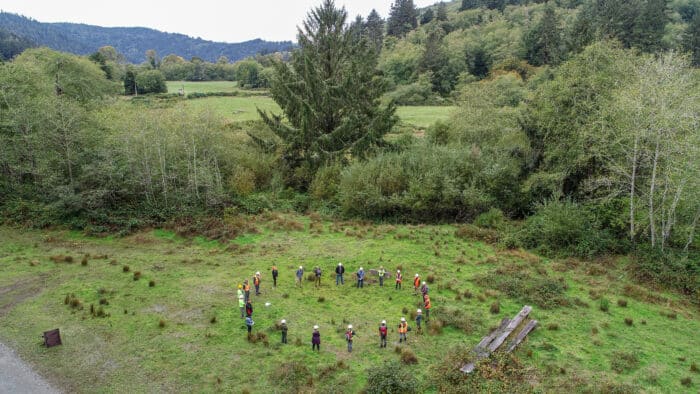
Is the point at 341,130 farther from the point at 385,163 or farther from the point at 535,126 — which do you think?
the point at 535,126

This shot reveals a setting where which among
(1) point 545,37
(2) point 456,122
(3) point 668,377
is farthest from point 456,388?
(1) point 545,37

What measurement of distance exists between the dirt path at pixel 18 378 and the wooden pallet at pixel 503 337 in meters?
14.7

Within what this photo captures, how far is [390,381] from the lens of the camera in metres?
14.9

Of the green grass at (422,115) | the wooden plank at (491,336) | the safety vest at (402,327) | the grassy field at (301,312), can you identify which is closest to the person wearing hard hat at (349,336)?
the grassy field at (301,312)

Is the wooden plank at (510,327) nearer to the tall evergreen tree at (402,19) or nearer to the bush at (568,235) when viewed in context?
the bush at (568,235)

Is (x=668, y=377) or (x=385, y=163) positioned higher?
(x=385, y=163)

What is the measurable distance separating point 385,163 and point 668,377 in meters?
22.9

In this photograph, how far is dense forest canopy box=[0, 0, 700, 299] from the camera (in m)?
25.4

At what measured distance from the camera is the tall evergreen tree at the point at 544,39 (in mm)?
74312

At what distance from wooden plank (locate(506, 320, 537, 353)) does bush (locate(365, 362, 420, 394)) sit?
454 centimetres

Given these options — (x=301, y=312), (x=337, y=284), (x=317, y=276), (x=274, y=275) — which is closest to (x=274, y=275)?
(x=274, y=275)

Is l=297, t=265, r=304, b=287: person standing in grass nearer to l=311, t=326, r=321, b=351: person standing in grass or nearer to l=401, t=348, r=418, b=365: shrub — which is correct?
l=311, t=326, r=321, b=351: person standing in grass

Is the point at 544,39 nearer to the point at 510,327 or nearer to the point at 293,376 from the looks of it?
the point at 510,327

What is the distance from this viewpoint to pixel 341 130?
38375 mm
